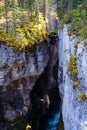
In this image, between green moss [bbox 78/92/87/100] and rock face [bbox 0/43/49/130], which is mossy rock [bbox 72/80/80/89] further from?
rock face [bbox 0/43/49/130]

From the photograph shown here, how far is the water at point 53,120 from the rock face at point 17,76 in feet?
16.9

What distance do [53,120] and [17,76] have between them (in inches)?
399

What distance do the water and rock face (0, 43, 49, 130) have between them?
5151 millimetres

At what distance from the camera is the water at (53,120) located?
127 feet

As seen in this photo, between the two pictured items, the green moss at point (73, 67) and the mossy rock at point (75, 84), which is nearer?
the mossy rock at point (75, 84)

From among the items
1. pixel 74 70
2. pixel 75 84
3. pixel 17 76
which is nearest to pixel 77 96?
pixel 75 84

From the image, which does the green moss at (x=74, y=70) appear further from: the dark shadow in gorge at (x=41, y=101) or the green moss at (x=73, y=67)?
the dark shadow in gorge at (x=41, y=101)

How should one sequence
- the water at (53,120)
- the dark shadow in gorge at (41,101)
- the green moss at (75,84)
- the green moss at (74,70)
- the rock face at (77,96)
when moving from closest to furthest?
the rock face at (77,96) < the green moss at (75,84) < the green moss at (74,70) < the water at (53,120) < the dark shadow in gorge at (41,101)

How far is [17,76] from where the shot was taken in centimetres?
3350

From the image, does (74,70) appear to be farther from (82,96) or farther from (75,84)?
(82,96)

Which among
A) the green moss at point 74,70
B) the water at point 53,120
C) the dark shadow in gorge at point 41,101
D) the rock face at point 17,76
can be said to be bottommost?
the water at point 53,120

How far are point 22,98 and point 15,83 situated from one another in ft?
7.06

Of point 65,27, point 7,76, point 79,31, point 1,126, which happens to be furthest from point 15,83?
point 79,31

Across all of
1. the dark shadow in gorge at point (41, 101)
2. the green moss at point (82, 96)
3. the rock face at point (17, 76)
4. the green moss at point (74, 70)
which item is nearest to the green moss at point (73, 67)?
the green moss at point (74, 70)
